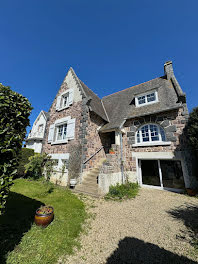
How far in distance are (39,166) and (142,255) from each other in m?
9.38

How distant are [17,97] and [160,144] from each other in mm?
8168

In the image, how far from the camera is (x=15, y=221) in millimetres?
3607

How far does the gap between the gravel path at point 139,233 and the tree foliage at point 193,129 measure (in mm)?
3005

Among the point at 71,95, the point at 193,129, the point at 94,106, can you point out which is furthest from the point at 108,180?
the point at 71,95

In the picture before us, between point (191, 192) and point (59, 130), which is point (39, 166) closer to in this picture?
point (59, 130)

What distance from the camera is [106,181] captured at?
20.6 feet

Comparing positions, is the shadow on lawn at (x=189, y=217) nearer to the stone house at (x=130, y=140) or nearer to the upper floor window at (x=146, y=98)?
the stone house at (x=130, y=140)

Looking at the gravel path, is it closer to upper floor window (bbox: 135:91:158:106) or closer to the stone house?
the stone house

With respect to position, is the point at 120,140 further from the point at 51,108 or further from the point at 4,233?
the point at 51,108

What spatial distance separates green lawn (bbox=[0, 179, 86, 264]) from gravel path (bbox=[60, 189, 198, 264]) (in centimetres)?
39

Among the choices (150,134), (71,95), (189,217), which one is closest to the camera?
(189,217)

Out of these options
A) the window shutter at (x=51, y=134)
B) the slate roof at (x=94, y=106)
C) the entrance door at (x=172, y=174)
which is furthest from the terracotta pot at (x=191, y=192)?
the window shutter at (x=51, y=134)

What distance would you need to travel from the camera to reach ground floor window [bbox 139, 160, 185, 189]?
24.5ft

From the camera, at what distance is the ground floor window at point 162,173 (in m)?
7.46
